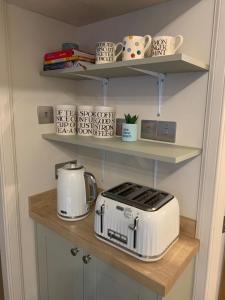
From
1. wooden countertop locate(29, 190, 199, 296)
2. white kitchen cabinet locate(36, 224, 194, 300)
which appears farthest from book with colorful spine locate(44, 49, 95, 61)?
white kitchen cabinet locate(36, 224, 194, 300)

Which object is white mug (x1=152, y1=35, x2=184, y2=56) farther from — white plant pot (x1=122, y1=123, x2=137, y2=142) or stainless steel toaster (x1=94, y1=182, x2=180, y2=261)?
stainless steel toaster (x1=94, y1=182, x2=180, y2=261)

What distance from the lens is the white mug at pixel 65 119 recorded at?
4.42 feet

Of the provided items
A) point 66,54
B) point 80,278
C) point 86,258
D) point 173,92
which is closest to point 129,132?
point 173,92

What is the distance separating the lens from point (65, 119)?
4.43 feet

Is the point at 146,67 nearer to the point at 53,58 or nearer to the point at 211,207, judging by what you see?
the point at 53,58

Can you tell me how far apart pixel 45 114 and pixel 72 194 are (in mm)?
493

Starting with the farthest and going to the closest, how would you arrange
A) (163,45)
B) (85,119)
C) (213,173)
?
(85,119) → (213,173) → (163,45)

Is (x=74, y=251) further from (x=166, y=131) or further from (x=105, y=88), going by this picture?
(x=105, y=88)

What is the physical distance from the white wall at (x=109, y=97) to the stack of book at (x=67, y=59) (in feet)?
0.31

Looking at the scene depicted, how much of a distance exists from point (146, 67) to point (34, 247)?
47.2 inches

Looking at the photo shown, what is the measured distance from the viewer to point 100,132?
1271 millimetres

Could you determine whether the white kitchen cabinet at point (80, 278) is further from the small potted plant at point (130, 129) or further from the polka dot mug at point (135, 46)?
the polka dot mug at point (135, 46)

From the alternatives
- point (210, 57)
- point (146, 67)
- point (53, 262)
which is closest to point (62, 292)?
point (53, 262)

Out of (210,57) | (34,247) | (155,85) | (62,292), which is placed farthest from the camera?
(34,247)
